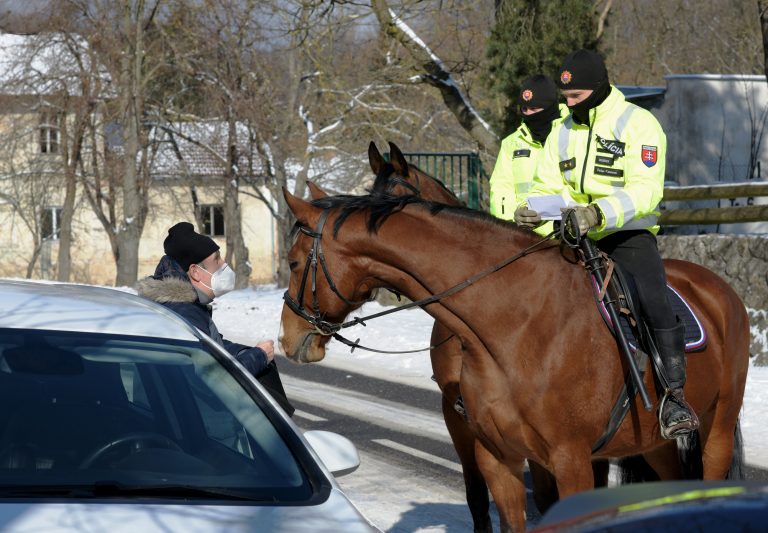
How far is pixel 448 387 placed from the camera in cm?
598

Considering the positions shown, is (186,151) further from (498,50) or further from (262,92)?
(498,50)

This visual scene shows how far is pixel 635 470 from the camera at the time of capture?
21.2 ft

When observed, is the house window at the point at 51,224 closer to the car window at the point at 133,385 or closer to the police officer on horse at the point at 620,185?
the police officer on horse at the point at 620,185

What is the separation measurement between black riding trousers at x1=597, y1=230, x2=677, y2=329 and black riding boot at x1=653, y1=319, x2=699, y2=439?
6 cm

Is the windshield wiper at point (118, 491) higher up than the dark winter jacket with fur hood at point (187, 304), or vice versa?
the dark winter jacket with fur hood at point (187, 304)

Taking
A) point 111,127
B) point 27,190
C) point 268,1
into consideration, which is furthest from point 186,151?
point 268,1

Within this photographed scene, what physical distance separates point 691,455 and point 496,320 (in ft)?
5.71

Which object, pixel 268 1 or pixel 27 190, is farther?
pixel 27 190

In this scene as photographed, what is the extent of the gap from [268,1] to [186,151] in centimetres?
1428

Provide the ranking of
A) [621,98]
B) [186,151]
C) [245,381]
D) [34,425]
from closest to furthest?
[34,425] → [245,381] → [621,98] → [186,151]

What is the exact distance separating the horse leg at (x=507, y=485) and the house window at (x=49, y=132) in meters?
Result: 31.5

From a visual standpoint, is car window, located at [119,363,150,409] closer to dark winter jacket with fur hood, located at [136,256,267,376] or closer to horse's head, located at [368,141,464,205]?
dark winter jacket with fur hood, located at [136,256,267,376]

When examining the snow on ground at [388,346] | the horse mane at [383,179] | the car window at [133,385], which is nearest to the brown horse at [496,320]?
the car window at [133,385]

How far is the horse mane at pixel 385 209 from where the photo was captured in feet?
17.5
